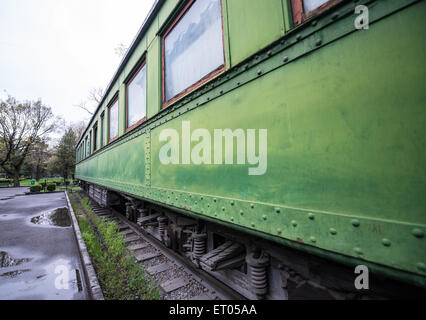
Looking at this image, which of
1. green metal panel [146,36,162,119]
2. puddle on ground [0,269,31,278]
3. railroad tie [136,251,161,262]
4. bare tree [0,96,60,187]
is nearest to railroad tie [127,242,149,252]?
railroad tie [136,251,161,262]

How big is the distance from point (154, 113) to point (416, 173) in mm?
2541

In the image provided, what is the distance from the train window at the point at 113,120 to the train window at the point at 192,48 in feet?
9.03

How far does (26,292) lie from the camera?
2.55 metres

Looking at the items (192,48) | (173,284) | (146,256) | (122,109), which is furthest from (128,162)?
(192,48)

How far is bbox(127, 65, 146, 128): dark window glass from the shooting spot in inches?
127

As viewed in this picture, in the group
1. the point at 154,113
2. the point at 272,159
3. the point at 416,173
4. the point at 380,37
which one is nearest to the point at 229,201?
the point at 272,159

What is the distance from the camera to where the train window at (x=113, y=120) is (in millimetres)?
4787

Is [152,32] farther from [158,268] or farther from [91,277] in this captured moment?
[91,277]

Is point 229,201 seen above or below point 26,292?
above

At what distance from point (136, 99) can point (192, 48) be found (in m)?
1.80

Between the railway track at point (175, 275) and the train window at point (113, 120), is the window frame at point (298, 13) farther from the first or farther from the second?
the train window at point (113, 120)

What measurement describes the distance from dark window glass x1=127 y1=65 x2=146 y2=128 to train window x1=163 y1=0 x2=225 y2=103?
0.82m

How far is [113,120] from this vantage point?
500 centimetres
